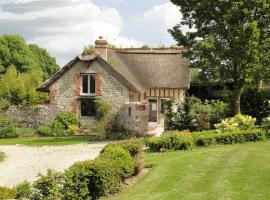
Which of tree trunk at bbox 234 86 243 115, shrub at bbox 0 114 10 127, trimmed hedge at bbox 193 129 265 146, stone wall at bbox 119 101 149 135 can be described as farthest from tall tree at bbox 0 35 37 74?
trimmed hedge at bbox 193 129 265 146

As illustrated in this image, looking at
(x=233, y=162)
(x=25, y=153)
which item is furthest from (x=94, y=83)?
(x=233, y=162)

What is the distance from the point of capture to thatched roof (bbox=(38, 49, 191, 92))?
39531mm

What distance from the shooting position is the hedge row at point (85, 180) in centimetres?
1363

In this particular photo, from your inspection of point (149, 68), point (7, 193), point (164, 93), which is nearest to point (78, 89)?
point (164, 93)

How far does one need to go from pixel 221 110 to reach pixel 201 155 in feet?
43.9

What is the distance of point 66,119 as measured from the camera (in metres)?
36.6

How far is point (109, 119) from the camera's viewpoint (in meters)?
36.5

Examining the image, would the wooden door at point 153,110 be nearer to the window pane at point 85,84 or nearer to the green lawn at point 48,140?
the window pane at point 85,84

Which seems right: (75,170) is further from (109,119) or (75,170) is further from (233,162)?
(109,119)

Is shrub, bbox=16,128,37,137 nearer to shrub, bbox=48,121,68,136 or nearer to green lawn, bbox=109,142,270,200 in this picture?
shrub, bbox=48,121,68,136

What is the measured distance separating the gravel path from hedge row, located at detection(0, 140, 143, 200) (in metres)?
3.59

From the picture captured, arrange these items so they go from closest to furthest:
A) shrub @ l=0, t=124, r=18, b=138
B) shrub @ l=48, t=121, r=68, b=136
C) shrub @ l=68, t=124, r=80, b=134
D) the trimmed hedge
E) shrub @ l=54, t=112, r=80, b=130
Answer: the trimmed hedge → shrub @ l=0, t=124, r=18, b=138 → shrub @ l=48, t=121, r=68, b=136 → shrub @ l=68, t=124, r=80, b=134 → shrub @ l=54, t=112, r=80, b=130

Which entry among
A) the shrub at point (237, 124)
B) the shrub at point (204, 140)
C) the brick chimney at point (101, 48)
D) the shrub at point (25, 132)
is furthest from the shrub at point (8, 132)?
the shrub at point (204, 140)

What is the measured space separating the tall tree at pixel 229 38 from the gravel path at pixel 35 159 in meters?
8.99
